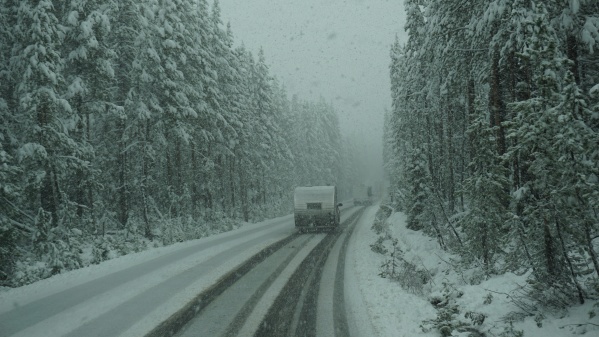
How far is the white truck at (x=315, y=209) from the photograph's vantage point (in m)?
21.9

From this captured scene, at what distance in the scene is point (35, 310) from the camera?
701cm

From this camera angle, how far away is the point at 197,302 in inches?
304

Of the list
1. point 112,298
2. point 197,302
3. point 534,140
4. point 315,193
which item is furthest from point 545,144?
point 315,193

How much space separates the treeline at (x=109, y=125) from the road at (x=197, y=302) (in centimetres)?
340

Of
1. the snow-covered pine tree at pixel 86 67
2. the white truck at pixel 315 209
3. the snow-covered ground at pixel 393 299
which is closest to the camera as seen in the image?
the snow-covered ground at pixel 393 299

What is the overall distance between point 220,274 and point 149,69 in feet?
45.4

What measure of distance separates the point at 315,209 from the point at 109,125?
42.6 feet

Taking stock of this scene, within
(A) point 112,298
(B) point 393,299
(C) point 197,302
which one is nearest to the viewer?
(C) point 197,302

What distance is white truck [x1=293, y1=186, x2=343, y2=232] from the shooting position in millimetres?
21875

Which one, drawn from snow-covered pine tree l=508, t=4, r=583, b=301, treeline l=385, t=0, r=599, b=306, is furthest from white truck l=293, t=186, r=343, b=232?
snow-covered pine tree l=508, t=4, r=583, b=301

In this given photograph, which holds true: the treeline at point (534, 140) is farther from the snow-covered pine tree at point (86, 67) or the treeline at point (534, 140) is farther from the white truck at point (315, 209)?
the snow-covered pine tree at point (86, 67)

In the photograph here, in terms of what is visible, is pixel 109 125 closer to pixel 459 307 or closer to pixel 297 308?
pixel 297 308

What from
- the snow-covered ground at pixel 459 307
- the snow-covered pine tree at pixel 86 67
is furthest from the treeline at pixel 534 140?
the snow-covered pine tree at pixel 86 67

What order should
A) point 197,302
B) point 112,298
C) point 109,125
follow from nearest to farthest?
1. point 197,302
2. point 112,298
3. point 109,125
